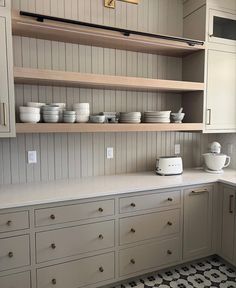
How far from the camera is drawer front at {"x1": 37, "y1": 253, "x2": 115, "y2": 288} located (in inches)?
72.7

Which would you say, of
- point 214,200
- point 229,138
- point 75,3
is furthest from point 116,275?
point 75,3

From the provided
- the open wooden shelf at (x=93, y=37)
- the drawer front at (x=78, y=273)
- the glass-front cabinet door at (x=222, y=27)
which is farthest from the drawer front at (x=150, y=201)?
the glass-front cabinet door at (x=222, y=27)

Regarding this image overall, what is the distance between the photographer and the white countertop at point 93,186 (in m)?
1.81

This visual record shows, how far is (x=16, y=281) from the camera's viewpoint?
69.0 inches

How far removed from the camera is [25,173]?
224 centimetres

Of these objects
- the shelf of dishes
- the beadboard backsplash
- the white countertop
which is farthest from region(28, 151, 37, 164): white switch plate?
the shelf of dishes

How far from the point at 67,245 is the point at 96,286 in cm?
45

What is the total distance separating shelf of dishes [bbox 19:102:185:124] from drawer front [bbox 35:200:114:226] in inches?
27.1

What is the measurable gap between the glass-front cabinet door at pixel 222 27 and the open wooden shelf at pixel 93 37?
0.67 ft

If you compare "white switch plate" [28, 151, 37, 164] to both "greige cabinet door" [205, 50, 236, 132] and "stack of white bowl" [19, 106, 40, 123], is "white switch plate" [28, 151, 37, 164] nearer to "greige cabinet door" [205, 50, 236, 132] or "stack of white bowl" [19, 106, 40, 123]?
"stack of white bowl" [19, 106, 40, 123]

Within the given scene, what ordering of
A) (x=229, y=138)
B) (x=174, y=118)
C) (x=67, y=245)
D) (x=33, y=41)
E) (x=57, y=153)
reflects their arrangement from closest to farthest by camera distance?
(x=67, y=245) < (x=33, y=41) < (x=57, y=153) < (x=174, y=118) < (x=229, y=138)

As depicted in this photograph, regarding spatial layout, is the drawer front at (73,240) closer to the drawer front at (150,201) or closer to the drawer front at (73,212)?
the drawer front at (73,212)

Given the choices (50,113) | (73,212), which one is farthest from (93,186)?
(50,113)

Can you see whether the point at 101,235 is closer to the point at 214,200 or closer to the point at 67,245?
the point at 67,245
